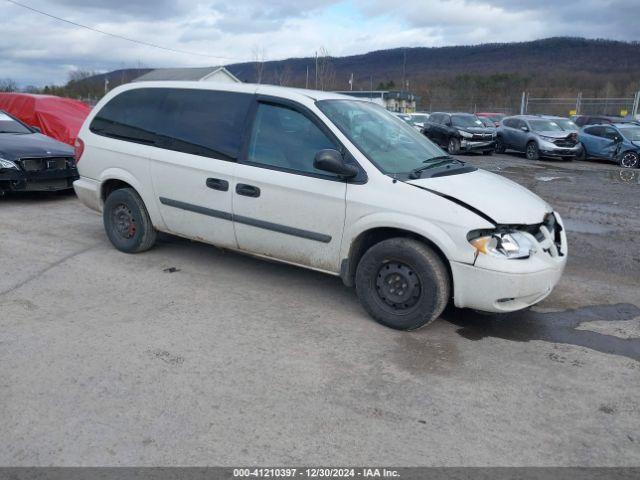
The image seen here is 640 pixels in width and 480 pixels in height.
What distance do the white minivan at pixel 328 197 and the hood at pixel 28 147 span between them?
3031mm

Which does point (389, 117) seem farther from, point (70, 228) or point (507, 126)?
point (507, 126)

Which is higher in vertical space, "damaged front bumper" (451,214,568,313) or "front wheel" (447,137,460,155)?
"front wheel" (447,137,460,155)

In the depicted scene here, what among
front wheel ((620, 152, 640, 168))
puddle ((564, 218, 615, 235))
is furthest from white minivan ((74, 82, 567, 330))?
front wheel ((620, 152, 640, 168))

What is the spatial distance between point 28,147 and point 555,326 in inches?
316

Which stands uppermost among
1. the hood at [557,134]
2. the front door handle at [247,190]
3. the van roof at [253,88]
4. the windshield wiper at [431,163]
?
the hood at [557,134]

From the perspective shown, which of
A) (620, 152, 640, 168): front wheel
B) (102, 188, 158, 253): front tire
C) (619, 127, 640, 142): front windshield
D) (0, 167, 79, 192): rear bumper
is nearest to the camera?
(102, 188, 158, 253): front tire

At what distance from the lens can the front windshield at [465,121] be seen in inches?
841

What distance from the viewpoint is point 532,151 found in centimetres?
2008

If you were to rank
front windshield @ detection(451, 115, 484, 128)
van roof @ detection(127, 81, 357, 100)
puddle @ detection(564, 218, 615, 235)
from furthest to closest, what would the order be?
front windshield @ detection(451, 115, 484, 128), puddle @ detection(564, 218, 615, 235), van roof @ detection(127, 81, 357, 100)

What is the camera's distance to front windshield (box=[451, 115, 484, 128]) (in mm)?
21356

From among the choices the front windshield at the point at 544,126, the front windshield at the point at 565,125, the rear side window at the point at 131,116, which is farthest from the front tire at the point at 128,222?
the front windshield at the point at 565,125

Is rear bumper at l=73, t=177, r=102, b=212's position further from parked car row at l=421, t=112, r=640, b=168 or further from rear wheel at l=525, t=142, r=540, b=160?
rear wheel at l=525, t=142, r=540, b=160

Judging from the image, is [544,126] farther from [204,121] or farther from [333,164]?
[333,164]

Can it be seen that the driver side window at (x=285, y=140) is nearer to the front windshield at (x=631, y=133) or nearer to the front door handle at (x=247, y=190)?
the front door handle at (x=247, y=190)
